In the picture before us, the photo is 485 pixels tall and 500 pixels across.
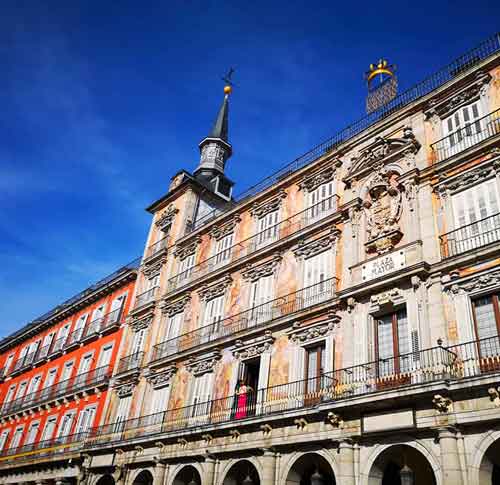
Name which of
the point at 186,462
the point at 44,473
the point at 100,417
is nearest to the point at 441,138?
the point at 186,462

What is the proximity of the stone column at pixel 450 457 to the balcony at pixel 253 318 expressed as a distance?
6.57 meters

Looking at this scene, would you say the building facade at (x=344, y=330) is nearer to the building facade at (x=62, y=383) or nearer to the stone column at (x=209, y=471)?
the stone column at (x=209, y=471)

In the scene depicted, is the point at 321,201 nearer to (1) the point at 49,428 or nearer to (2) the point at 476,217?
(2) the point at 476,217

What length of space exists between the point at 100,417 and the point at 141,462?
19.7 ft

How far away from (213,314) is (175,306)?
343cm

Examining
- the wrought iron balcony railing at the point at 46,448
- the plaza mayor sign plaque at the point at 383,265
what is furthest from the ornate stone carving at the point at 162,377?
the plaza mayor sign plaque at the point at 383,265

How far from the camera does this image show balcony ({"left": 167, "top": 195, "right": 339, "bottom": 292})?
21.3 m

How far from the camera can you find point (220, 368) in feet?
70.4

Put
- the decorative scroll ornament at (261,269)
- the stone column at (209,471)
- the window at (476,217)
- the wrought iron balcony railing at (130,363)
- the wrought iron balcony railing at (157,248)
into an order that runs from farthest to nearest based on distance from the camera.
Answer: the wrought iron balcony railing at (157,248)
the wrought iron balcony railing at (130,363)
the decorative scroll ornament at (261,269)
the stone column at (209,471)
the window at (476,217)

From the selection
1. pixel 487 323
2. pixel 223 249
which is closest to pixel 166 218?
pixel 223 249

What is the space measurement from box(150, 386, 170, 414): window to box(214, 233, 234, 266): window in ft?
21.5

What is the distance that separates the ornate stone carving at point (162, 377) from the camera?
23.8m

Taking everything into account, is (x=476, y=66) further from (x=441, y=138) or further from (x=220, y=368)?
(x=220, y=368)

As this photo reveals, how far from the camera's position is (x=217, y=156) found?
37438 millimetres
